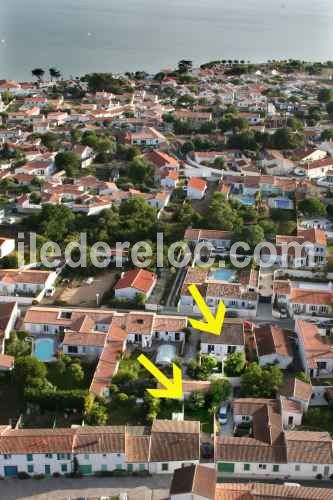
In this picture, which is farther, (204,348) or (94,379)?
(204,348)

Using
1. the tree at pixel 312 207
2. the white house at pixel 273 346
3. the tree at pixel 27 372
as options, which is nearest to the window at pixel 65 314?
the tree at pixel 27 372

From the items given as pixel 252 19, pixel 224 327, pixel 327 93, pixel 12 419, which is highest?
pixel 252 19

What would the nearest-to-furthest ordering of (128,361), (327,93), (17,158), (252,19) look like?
1. (128,361)
2. (17,158)
3. (327,93)
4. (252,19)

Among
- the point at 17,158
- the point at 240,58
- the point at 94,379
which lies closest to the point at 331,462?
the point at 94,379

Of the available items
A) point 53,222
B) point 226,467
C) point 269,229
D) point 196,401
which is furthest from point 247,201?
point 226,467

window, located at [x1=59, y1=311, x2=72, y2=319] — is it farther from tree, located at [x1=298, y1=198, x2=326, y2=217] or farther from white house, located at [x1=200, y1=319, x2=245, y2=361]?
tree, located at [x1=298, y1=198, x2=326, y2=217]

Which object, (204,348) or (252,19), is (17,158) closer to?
(204,348)

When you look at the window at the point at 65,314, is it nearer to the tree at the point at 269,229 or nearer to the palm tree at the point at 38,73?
the tree at the point at 269,229
